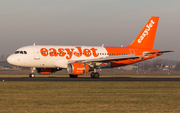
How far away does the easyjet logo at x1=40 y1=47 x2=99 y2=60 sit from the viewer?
41.7m

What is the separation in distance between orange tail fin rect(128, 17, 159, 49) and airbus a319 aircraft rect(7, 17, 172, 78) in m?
2.04

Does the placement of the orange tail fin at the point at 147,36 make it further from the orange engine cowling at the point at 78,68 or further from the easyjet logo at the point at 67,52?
the orange engine cowling at the point at 78,68

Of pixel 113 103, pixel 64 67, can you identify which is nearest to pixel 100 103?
pixel 113 103

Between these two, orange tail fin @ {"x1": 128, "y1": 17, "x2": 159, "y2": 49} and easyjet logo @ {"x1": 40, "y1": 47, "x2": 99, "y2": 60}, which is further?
orange tail fin @ {"x1": 128, "y1": 17, "x2": 159, "y2": 49}

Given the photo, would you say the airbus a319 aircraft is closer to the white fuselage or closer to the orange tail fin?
the white fuselage

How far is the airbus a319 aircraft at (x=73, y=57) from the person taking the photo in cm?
4038

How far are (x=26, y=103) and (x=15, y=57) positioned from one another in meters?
27.0

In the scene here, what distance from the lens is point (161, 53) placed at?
152 ft

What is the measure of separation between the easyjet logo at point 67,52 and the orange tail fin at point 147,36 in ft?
28.6

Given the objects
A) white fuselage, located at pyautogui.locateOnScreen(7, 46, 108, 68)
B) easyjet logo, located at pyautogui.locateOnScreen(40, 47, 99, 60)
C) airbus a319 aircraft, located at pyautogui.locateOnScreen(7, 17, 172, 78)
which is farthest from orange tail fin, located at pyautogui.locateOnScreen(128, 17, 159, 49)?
white fuselage, located at pyautogui.locateOnScreen(7, 46, 108, 68)

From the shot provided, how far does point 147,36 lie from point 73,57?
571 inches

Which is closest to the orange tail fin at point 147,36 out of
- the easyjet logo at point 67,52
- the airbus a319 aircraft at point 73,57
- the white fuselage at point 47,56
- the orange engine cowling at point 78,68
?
the airbus a319 aircraft at point 73,57

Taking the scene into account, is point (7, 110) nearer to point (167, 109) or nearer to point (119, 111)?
point (119, 111)

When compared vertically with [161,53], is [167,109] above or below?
below
